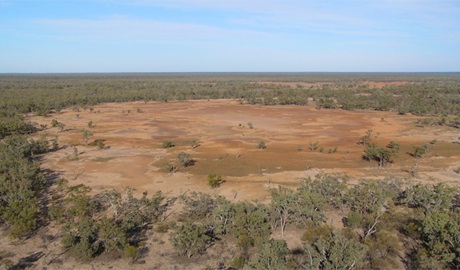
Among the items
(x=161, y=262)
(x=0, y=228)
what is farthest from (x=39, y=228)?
(x=161, y=262)

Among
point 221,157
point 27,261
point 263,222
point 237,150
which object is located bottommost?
point 237,150

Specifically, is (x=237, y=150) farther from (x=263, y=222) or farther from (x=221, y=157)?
(x=263, y=222)

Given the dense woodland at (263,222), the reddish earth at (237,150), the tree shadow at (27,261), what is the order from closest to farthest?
the dense woodland at (263,222), the tree shadow at (27,261), the reddish earth at (237,150)

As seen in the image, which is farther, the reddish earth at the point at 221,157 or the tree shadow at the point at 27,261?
the reddish earth at the point at 221,157

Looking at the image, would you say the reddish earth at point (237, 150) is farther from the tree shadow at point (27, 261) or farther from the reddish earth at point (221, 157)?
the tree shadow at point (27, 261)

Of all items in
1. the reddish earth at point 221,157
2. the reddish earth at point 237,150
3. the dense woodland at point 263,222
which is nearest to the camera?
the dense woodland at point 263,222

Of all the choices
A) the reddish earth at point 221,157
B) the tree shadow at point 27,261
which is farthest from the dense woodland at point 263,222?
the reddish earth at point 221,157

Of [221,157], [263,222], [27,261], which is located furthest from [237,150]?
[27,261]

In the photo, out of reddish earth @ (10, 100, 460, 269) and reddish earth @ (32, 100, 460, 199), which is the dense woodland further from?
reddish earth @ (32, 100, 460, 199)

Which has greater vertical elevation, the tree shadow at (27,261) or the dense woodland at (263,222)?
the dense woodland at (263,222)

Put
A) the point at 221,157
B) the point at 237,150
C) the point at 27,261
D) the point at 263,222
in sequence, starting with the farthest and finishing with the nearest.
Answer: the point at 237,150, the point at 221,157, the point at 263,222, the point at 27,261

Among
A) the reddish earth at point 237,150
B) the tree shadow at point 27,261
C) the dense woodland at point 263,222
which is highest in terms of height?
the dense woodland at point 263,222
